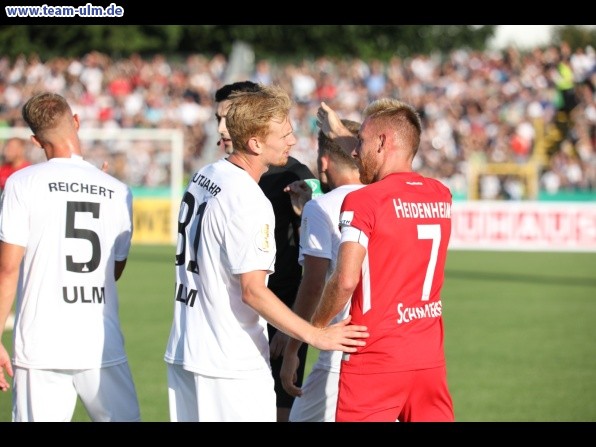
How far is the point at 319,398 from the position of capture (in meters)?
5.62

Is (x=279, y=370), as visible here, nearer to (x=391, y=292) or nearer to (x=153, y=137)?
(x=391, y=292)

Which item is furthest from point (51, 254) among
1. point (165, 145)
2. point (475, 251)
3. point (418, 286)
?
point (165, 145)

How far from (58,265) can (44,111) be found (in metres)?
0.82

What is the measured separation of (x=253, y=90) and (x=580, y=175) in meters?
25.6

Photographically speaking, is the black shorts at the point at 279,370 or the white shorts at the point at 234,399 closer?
the white shorts at the point at 234,399

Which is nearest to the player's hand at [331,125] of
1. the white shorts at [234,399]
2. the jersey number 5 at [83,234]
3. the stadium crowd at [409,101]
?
the jersey number 5 at [83,234]

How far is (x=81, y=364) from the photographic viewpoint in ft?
16.6

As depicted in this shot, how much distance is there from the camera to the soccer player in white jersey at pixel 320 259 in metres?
5.13

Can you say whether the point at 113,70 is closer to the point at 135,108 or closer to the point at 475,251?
the point at 135,108

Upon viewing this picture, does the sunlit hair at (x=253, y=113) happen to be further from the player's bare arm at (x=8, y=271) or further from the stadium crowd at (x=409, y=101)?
the stadium crowd at (x=409, y=101)

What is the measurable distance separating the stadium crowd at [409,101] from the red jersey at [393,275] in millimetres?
23972

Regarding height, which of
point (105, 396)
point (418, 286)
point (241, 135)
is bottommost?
point (105, 396)

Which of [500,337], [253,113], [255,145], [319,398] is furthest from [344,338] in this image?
[500,337]
